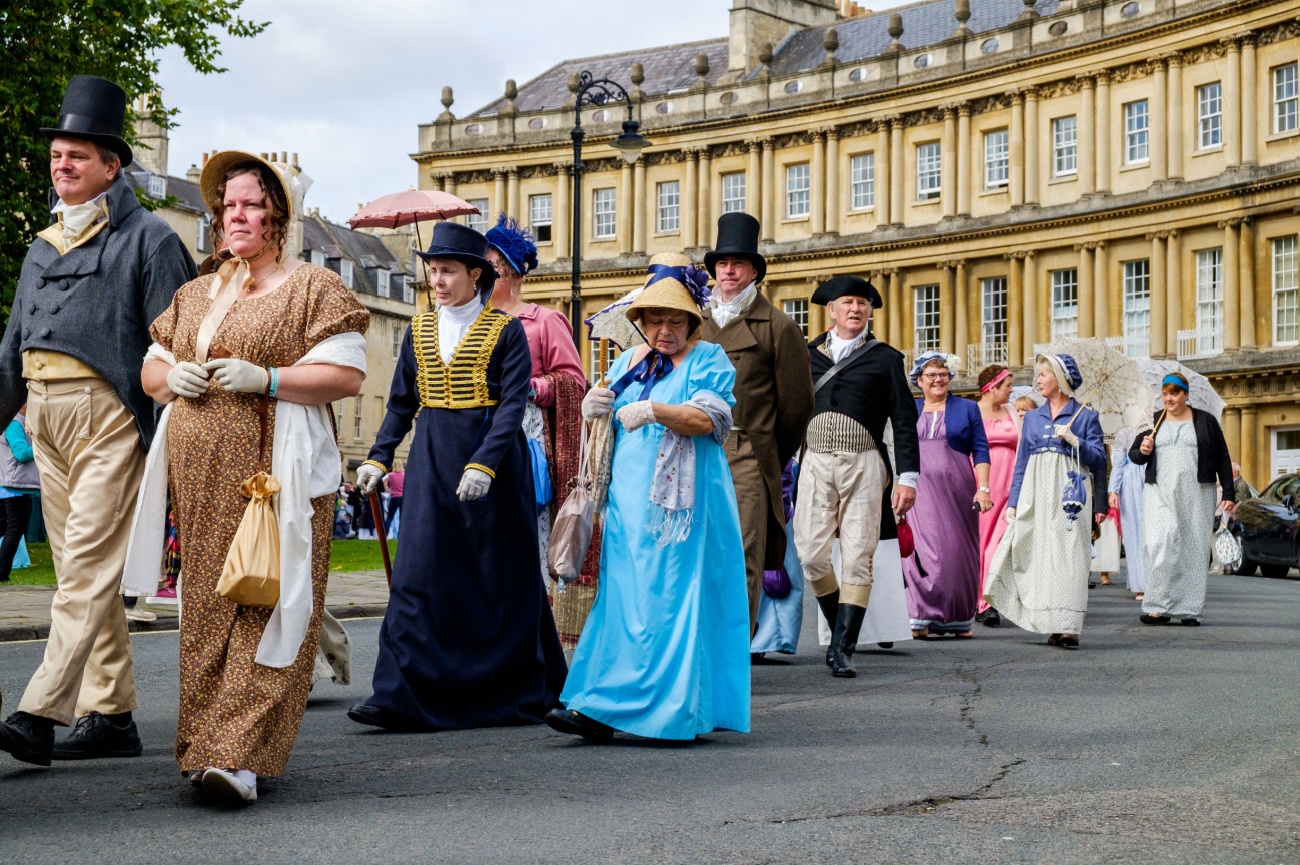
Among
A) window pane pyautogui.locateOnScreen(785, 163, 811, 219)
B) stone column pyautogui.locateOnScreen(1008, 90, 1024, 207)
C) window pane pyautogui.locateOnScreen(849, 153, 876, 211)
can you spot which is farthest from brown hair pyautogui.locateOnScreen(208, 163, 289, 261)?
window pane pyautogui.locateOnScreen(785, 163, 811, 219)

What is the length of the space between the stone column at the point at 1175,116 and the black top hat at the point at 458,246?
4360 centimetres

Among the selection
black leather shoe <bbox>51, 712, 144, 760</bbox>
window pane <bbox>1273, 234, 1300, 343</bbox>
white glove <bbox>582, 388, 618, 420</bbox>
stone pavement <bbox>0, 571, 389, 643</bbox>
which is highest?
window pane <bbox>1273, 234, 1300, 343</bbox>

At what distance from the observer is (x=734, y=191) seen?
6047cm

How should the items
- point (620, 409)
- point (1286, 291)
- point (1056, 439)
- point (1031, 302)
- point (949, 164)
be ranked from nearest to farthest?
point (620, 409) < point (1056, 439) < point (1286, 291) < point (1031, 302) < point (949, 164)

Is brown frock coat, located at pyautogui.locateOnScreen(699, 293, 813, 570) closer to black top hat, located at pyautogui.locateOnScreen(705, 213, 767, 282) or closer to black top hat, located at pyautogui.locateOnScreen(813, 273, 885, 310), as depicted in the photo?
black top hat, located at pyautogui.locateOnScreen(705, 213, 767, 282)

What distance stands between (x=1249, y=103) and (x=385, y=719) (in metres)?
43.7

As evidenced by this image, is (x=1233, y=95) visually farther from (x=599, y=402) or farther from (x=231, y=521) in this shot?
(x=231, y=521)

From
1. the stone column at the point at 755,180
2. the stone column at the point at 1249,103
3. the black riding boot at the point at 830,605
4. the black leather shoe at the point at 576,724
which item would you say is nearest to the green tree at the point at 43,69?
the black riding boot at the point at 830,605

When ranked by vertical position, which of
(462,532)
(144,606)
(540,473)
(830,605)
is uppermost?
(540,473)

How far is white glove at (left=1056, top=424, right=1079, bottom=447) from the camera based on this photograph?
12.2m

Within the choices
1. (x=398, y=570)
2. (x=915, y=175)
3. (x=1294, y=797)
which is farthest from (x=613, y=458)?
(x=915, y=175)

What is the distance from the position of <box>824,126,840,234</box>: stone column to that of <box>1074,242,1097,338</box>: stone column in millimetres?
9625

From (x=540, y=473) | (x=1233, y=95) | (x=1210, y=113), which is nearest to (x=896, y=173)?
(x=1210, y=113)

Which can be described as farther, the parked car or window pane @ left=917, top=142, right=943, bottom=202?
window pane @ left=917, top=142, right=943, bottom=202
